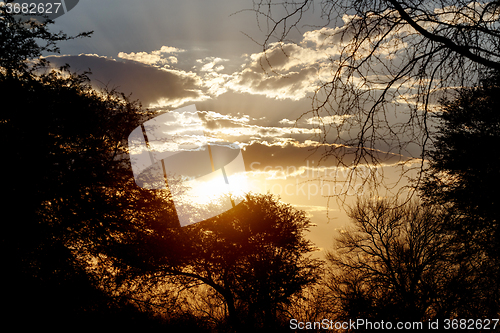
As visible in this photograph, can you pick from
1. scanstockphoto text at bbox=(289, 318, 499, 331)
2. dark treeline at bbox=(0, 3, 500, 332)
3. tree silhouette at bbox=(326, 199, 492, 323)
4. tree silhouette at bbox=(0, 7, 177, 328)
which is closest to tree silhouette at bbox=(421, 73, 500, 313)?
dark treeline at bbox=(0, 3, 500, 332)

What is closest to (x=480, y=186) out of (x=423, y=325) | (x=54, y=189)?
(x=423, y=325)

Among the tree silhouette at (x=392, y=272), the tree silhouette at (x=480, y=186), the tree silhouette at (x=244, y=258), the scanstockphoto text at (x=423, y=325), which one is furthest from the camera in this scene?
the tree silhouette at (x=392, y=272)

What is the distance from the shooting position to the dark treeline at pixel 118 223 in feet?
19.2

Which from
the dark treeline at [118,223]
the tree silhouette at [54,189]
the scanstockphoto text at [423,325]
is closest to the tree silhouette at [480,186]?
the dark treeline at [118,223]

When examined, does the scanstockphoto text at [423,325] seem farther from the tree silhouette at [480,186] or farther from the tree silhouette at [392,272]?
the tree silhouette at [480,186]

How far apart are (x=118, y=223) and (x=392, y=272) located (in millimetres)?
17520

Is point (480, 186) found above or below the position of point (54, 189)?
below

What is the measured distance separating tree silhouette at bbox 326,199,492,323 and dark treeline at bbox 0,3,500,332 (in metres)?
0.22

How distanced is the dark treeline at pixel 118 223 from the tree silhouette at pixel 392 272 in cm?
22

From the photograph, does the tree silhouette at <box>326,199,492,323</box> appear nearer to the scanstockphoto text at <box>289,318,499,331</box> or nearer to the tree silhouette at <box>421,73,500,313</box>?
the scanstockphoto text at <box>289,318,499,331</box>

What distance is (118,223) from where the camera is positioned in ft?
27.0

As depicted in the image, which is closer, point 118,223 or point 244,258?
point 118,223

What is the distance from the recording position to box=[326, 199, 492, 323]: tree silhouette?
531 inches
